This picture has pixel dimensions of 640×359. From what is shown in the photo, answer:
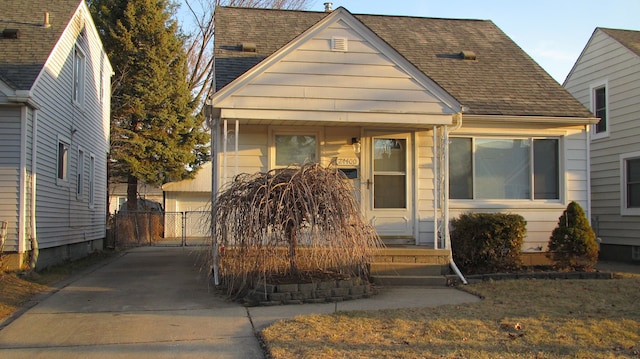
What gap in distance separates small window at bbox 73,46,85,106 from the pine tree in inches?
346

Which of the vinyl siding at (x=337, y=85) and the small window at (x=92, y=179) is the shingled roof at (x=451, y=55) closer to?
the vinyl siding at (x=337, y=85)

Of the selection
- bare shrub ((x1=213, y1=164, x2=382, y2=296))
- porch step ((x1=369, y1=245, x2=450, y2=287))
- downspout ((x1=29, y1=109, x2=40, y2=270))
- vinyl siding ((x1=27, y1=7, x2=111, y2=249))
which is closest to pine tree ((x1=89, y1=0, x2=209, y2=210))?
vinyl siding ((x1=27, y1=7, x2=111, y2=249))

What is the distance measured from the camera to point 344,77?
33.2ft

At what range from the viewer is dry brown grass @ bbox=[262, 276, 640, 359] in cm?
547

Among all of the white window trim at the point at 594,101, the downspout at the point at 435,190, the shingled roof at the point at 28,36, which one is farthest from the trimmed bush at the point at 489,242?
the shingled roof at the point at 28,36

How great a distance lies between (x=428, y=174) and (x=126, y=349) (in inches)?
284

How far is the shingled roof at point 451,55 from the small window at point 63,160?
15.8ft

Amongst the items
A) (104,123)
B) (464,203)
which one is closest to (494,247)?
(464,203)

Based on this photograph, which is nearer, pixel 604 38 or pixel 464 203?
pixel 464 203

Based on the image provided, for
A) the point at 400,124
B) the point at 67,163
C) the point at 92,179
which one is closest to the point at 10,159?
the point at 67,163

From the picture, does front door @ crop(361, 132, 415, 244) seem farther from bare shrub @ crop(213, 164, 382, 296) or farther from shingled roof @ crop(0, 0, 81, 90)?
shingled roof @ crop(0, 0, 81, 90)

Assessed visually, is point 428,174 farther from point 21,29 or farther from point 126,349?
point 21,29

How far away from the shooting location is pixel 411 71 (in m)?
10.2

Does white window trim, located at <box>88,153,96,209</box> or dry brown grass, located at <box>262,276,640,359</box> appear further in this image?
white window trim, located at <box>88,153,96,209</box>
